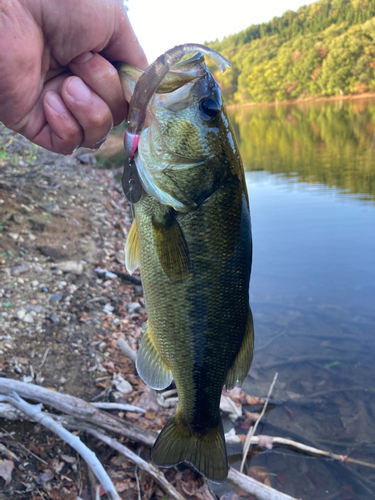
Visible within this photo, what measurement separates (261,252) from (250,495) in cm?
609

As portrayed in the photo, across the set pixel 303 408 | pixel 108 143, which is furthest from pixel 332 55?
pixel 303 408

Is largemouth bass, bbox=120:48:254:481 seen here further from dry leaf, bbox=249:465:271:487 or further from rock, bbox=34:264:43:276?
rock, bbox=34:264:43:276

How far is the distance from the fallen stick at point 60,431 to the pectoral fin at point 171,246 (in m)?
1.62

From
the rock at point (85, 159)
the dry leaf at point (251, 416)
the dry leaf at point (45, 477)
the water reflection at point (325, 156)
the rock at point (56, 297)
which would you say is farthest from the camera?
the rock at point (85, 159)

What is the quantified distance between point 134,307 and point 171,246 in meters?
3.80

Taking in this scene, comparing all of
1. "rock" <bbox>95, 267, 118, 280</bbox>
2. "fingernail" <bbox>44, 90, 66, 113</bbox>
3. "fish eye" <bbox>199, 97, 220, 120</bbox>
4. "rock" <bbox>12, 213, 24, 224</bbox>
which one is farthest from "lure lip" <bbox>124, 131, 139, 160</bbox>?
"rock" <bbox>12, 213, 24, 224</bbox>

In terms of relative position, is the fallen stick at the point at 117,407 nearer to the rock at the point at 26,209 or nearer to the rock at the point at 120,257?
the rock at the point at 120,257

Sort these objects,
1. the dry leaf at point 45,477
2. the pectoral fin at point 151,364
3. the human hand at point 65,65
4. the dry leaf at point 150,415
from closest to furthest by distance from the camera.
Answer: the human hand at point 65,65, the pectoral fin at point 151,364, the dry leaf at point 45,477, the dry leaf at point 150,415

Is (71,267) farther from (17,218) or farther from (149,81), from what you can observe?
(149,81)

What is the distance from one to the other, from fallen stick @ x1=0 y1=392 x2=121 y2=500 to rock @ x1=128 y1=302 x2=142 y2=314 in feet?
8.35

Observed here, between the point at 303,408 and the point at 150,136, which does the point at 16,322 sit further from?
the point at 303,408

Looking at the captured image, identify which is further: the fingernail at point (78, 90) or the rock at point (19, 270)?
the rock at point (19, 270)

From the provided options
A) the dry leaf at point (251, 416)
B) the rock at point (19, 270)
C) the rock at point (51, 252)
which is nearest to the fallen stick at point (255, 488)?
the dry leaf at point (251, 416)

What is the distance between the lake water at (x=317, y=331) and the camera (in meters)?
3.64
